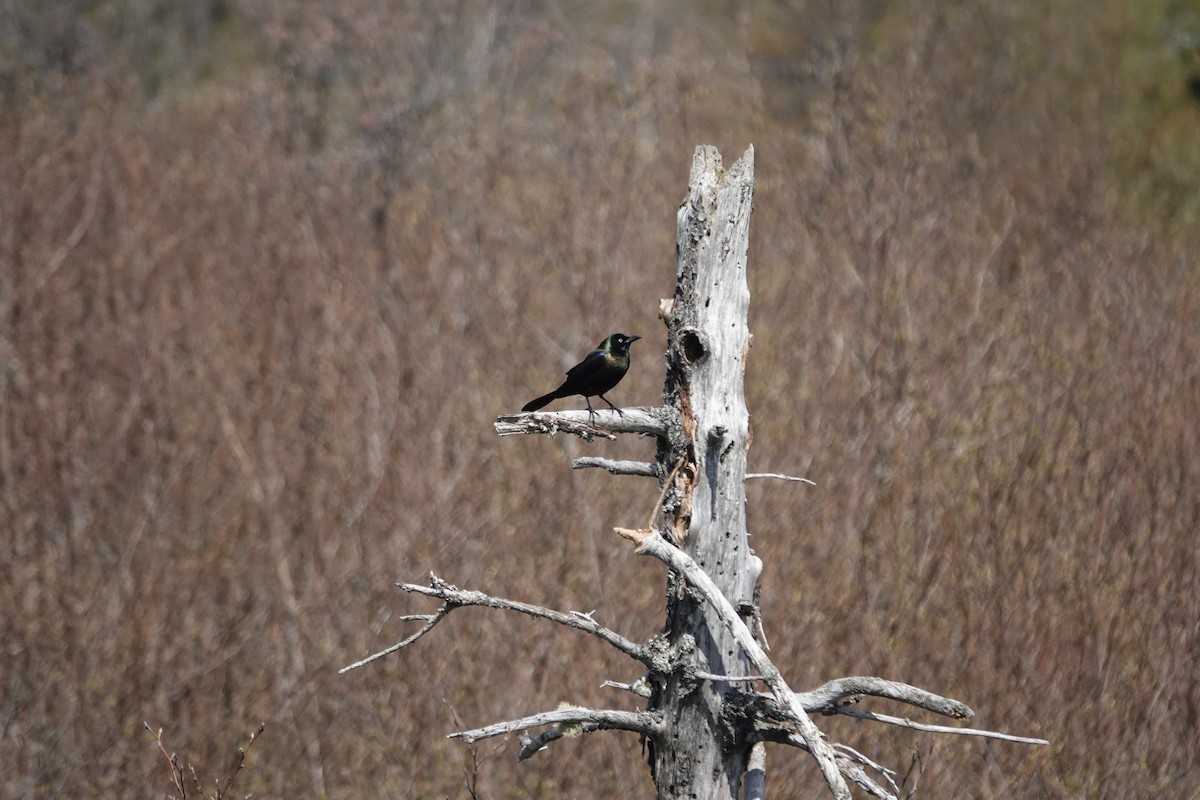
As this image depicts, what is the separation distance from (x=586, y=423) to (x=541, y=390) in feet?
28.6

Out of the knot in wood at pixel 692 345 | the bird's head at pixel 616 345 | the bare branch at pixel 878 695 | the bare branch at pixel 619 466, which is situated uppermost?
the knot in wood at pixel 692 345

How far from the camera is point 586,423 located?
3498 millimetres

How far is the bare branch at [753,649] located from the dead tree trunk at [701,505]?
151 mm

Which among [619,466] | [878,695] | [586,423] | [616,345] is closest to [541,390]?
[616,345]

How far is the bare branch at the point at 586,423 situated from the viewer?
3498 mm

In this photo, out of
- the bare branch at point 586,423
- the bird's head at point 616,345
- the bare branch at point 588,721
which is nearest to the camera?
the bare branch at point 588,721

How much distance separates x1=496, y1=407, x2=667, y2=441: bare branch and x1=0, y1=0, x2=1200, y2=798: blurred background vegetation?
5.85ft

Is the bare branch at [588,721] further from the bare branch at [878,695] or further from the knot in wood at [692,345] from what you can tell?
the knot in wood at [692,345]

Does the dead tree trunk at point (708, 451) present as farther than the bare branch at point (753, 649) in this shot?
Yes

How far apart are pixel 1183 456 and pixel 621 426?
6.96 meters

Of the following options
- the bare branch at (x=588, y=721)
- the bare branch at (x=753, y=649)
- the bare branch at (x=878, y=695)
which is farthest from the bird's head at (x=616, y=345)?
the bare branch at (x=878, y=695)

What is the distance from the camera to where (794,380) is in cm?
1170

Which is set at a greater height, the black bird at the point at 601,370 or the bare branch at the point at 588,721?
the black bird at the point at 601,370

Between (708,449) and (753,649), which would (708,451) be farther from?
(753,649)
